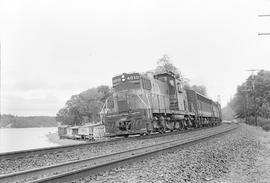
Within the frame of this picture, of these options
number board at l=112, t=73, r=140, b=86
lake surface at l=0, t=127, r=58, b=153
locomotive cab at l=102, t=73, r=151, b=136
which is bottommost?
lake surface at l=0, t=127, r=58, b=153

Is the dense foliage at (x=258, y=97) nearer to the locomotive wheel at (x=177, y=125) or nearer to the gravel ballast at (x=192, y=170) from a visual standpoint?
the locomotive wheel at (x=177, y=125)

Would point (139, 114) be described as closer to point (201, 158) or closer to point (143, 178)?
point (201, 158)

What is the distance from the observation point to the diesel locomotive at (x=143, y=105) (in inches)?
576

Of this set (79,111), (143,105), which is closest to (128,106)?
(143,105)

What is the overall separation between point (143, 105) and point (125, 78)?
6.53 feet

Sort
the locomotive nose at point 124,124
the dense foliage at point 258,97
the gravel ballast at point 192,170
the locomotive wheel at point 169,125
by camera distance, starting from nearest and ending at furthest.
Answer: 1. the gravel ballast at point 192,170
2. the locomotive nose at point 124,124
3. the locomotive wheel at point 169,125
4. the dense foliage at point 258,97

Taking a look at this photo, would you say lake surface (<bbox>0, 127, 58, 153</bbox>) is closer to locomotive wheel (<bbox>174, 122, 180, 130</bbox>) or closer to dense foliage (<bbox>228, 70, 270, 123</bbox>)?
locomotive wheel (<bbox>174, 122, 180, 130</bbox>)

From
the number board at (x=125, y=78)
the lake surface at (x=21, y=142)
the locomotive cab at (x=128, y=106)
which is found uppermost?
the number board at (x=125, y=78)

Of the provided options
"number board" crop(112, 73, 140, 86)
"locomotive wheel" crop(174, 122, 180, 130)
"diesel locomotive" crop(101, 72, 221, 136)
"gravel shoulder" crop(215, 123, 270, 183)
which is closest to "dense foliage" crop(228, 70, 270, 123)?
A: "locomotive wheel" crop(174, 122, 180, 130)

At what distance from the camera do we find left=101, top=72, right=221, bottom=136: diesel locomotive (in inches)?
576

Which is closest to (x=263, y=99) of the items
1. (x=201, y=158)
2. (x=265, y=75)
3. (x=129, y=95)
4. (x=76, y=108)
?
(x=265, y=75)

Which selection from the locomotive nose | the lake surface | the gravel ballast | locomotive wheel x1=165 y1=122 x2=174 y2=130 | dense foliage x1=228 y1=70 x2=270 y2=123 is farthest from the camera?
dense foliage x1=228 y1=70 x2=270 y2=123

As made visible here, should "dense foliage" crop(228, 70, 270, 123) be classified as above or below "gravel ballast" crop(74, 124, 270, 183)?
above

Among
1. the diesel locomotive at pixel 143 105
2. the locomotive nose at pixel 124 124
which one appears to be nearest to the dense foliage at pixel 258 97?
the diesel locomotive at pixel 143 105
